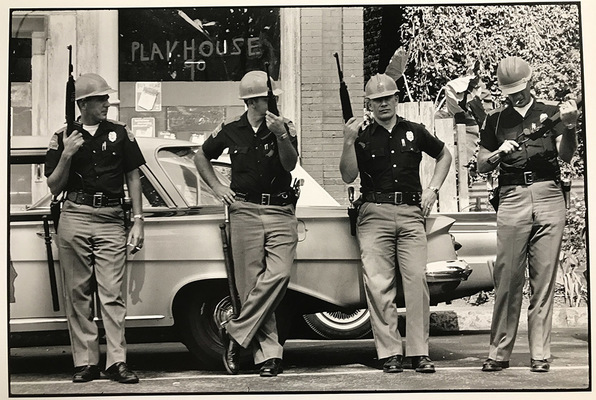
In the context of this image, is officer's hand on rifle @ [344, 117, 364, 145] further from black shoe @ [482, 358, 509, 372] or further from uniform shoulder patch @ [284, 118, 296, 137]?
black shoe @ [482, 358, 509, 372]

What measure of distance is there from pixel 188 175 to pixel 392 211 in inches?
60.7

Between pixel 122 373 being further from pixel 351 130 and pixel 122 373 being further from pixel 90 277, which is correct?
pixel 351 130

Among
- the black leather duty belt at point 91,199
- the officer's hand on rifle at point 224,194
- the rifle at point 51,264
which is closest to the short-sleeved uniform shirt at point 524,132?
the officer's hand on rifle at point 224,194

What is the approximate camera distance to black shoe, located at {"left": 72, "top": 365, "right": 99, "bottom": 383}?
6.41 metres

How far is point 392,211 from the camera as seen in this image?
21.2ft

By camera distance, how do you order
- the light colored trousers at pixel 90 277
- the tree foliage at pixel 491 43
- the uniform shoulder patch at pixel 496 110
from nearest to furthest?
the light colored trousers at pixel 90 277 < the uniform shoulder patch at pixel 496 110 < the tree foliage at pixel 491 43

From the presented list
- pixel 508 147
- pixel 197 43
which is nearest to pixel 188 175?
pixel 197 43

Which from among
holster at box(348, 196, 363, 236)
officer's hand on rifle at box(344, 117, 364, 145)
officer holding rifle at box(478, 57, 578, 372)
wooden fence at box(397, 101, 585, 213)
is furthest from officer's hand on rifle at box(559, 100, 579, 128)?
holster at box(348, 196, 363, 236)

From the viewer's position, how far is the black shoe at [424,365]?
639cm

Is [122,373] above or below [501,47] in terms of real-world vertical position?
below

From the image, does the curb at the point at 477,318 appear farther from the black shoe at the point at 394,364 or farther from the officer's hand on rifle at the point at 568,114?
the officer's hand on rifle at the point at 568,114

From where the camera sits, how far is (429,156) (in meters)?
6.76

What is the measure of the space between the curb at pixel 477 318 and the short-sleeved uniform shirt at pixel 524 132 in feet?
3.60

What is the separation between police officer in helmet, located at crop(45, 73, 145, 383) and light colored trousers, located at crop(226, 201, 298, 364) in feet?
2.43
